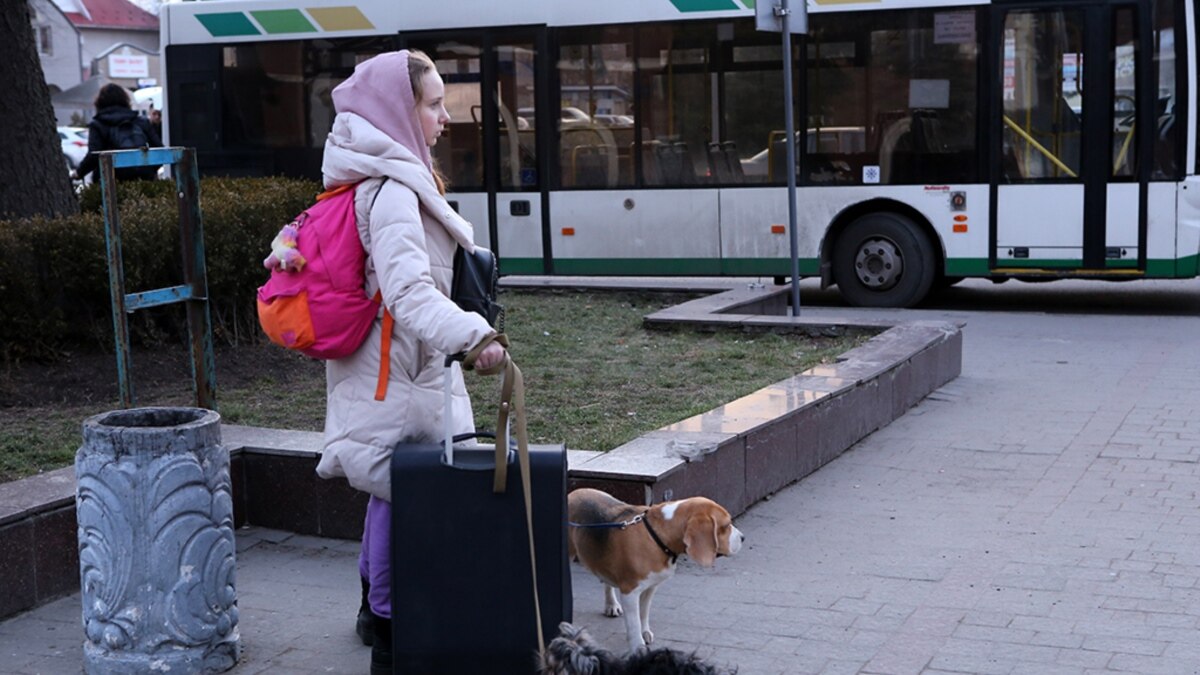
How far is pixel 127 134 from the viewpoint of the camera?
46.3 ft

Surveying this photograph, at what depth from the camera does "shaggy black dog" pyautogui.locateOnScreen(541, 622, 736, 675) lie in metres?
3.31

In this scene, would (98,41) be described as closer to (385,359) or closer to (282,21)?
(282,21)

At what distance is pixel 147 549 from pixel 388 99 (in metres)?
1.51

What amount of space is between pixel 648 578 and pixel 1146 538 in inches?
98.8

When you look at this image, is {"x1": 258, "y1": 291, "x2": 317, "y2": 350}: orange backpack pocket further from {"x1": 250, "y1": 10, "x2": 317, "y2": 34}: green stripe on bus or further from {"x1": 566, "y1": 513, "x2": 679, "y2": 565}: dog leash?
{"x1": 250, "y1": 10, "x2": 317, "y2": 34}: green stripe on bus

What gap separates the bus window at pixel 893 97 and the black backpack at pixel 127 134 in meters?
6.18

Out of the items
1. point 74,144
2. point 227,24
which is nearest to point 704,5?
point 227,24

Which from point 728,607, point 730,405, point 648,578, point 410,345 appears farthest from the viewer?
point 730,405

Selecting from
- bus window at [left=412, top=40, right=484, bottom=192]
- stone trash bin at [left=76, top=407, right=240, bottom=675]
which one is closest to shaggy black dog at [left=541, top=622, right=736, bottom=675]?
stone trash bin at [left=76, top=407, right=240, bottom=675]

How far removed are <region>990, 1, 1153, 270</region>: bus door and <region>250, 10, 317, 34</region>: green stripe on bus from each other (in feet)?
22.9

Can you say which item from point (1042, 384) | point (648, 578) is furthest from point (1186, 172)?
point (648, 578)

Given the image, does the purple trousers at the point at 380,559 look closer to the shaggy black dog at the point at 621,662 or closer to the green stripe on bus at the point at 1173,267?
the shaggy black dog at the point at 621,662

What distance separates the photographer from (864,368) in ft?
27.3

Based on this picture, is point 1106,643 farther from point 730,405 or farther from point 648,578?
point 730,405
